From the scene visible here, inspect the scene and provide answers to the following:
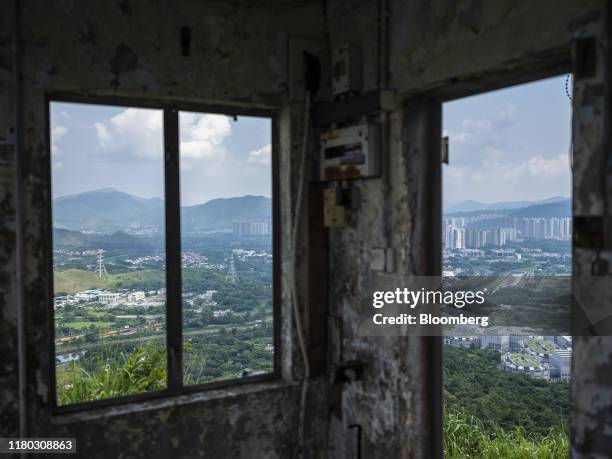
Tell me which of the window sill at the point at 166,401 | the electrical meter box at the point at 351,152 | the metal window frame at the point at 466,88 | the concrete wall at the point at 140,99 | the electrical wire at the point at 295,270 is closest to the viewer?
the metal window frame at the point at 466,88

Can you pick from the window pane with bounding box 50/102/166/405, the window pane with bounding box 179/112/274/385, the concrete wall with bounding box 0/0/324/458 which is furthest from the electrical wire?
the window pane with bounding box 50/102/166/405

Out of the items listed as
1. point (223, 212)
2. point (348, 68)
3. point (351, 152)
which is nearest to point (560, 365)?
point (351, 152)

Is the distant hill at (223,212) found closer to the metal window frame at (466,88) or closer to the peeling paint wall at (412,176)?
the peeling paint wall at (412,176)

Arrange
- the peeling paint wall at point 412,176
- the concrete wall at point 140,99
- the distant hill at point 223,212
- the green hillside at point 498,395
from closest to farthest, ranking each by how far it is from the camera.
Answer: the peeling paint wall at point 412,176
the green hillside at point 498,395
the concrete wall at point 140,99
the distant hill at point 223,212

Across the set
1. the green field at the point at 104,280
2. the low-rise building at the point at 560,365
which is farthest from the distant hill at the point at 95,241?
the low-rise building at the point at 560,365

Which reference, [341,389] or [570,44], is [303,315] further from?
[570,44]

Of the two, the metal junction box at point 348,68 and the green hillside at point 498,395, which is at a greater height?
the metal junction box at point 348,68

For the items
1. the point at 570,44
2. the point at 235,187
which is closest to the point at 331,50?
the point at 235,187
